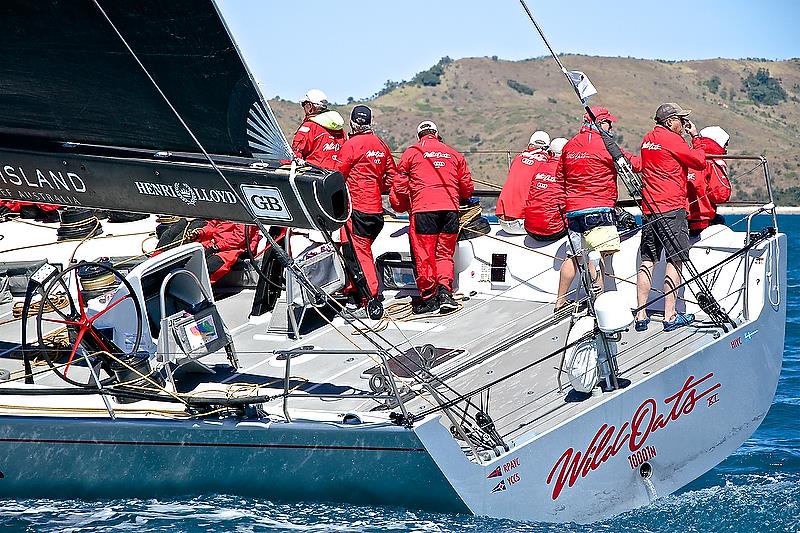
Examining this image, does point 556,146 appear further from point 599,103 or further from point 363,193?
point 599,103

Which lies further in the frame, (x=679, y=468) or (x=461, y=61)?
(x=461, y=61)

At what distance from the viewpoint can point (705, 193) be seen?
8.16 metres

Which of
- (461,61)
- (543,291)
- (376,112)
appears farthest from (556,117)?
(543,291)

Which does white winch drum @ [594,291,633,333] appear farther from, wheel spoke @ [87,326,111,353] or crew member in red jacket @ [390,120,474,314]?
wheel spoke @ [87,326,111,353]

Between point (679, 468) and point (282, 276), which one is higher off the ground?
point (282, 276)

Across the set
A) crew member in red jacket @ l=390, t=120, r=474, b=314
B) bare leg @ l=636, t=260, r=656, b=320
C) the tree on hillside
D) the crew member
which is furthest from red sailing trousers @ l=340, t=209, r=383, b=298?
the tree on hillside

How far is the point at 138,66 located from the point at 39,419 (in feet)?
6.41

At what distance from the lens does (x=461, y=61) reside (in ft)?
351

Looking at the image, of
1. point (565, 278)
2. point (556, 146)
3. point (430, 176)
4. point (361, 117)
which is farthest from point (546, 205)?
point (361, 117)

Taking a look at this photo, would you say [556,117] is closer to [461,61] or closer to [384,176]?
[461,61]

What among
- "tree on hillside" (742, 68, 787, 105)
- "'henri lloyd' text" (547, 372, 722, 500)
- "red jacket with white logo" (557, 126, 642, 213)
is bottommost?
"'henri lloyd' text" (547, 372, 722, 500)

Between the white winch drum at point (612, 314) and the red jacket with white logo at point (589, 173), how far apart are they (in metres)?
1.61

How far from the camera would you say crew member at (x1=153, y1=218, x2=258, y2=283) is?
28.4ft

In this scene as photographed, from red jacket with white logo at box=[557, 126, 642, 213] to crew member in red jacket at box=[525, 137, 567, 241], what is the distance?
0.75 m
